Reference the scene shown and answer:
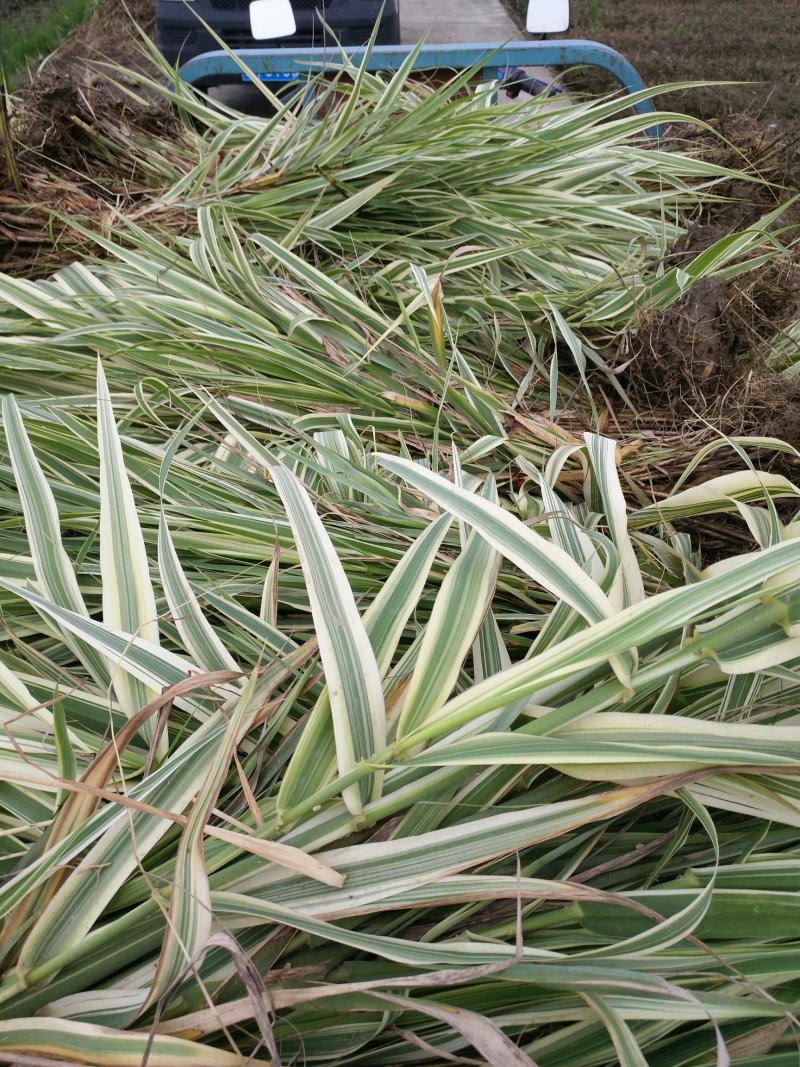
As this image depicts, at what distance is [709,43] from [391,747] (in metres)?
5.50

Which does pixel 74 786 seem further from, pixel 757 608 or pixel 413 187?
pixel 413 187

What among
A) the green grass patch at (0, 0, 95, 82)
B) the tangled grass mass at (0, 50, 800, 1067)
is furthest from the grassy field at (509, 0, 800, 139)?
the tangled grass mass at (0, 50, 800, 1067)

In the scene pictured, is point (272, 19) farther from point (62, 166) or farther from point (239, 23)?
point (239, 23)

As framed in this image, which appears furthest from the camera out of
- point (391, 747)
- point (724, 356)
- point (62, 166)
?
point (62, 166)

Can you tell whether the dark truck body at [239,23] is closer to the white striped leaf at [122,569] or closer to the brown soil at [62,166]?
the brown soil at [62,166]

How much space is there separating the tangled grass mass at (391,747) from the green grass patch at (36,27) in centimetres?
352

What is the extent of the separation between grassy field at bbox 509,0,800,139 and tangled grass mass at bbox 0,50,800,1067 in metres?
3.12

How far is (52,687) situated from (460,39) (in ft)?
18.7

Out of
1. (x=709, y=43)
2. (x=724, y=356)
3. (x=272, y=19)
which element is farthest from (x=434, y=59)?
(x=709, y=43)

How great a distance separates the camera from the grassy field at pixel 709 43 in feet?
12.1

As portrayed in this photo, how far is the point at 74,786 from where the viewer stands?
0.46 metres

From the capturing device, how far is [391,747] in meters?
0.47

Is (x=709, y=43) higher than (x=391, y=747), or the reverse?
(x=709, y=43)

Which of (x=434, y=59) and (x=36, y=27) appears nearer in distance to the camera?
(x=434, y=59)
